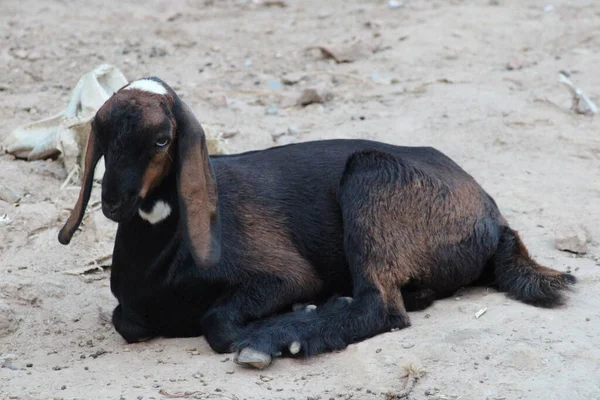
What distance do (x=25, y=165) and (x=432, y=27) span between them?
4679 mm

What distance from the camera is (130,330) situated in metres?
5.45

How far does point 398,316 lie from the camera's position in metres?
5.31

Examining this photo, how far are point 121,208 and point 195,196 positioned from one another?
328 mm

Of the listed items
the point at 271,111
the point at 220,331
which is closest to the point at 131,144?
the point at 220,331

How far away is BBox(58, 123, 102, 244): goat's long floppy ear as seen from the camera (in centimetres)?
500

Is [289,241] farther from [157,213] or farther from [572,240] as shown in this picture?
[572,240]

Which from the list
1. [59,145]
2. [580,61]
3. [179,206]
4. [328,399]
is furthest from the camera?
[580,61]

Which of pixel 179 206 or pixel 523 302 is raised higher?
pixel 179 206

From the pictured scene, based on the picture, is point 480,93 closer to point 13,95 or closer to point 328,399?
point 13,95

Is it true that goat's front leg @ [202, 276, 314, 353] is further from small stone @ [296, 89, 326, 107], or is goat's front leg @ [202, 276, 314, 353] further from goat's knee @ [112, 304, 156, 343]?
small stone @ [296, 89, 326, 107]

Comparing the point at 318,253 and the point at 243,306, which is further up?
the point at 318,253

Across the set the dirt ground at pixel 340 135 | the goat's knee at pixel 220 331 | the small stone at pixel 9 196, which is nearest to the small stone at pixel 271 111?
the dirt ground at pixel 340 135

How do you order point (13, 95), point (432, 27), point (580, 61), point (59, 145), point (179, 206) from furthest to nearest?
point (432, 27) → point (580, 61) → point (13, 95) → point (59, 145) → point (179, 206)

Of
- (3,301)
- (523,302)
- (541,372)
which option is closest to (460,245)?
(523,302)
